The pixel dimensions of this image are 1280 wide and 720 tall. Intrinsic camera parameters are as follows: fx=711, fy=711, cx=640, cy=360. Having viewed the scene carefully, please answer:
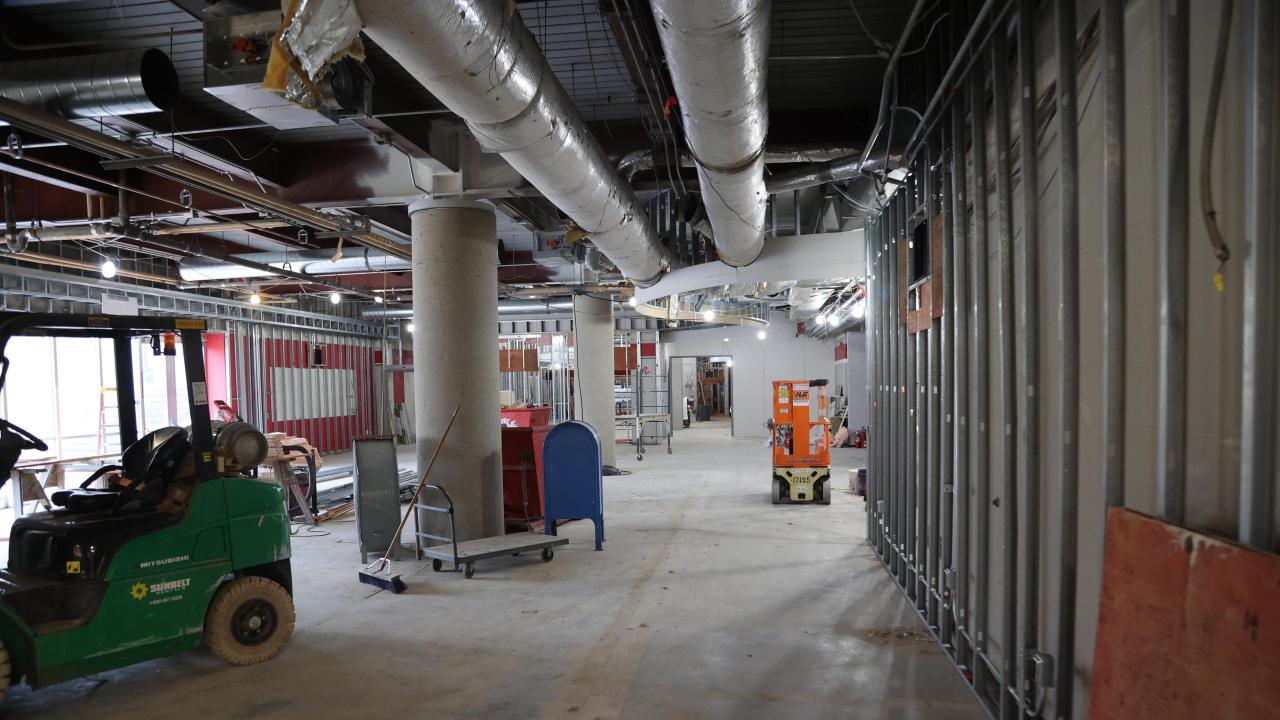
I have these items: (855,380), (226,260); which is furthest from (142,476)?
(855,380)

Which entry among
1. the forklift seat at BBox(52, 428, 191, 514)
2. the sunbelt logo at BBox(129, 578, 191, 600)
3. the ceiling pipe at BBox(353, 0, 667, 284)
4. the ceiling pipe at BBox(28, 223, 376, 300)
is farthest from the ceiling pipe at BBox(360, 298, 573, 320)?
the sunbelt logo at BBox(129, 578, 191, 600)

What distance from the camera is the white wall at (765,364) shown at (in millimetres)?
20500

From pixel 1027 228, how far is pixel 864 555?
15.0 feet

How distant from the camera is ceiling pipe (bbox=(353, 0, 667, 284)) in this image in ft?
9.10

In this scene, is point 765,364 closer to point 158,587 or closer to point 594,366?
point 594,366

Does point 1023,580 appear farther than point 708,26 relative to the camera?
Yes

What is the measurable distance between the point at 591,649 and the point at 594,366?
961cm

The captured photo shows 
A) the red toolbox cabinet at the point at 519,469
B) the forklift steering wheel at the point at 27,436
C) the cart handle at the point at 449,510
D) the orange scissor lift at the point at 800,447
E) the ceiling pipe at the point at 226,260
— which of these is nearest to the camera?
the forklift steering wheel at the point at 27,436

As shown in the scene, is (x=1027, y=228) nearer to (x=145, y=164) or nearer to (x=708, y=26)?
(x=708, y=26)

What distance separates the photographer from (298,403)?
56.2ft

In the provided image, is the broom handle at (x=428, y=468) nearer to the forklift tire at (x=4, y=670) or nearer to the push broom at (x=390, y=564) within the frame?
the push broom at (x=390, y=564)

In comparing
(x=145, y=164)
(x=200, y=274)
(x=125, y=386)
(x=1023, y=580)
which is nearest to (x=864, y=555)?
Result: (x=1023, y=580)

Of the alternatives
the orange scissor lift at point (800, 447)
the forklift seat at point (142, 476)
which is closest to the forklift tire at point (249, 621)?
the forklift seat at point (142, 476)

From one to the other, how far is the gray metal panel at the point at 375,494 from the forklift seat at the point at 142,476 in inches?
96.2
